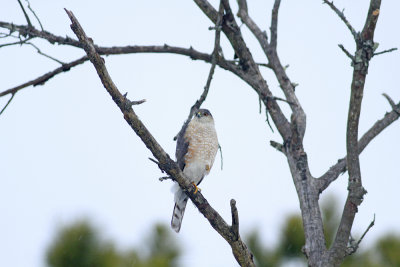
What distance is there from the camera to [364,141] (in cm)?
434

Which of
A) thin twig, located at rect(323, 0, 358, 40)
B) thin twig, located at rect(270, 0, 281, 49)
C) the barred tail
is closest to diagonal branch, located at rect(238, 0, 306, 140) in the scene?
thin twig, located at rect(270, 0, 281, 49)

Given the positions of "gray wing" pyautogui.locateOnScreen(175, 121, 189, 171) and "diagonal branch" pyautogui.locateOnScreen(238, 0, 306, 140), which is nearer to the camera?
"diagonal branch" pyautogui.locateOnScreen(238, 0, 306, 140)

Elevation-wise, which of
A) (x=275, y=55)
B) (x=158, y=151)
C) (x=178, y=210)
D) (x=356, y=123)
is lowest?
(x=158, y=151)

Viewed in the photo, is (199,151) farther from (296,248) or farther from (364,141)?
(364,141)

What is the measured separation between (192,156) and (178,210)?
69cm

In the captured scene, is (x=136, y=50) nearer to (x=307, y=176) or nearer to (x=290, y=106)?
(x=290, y=106)

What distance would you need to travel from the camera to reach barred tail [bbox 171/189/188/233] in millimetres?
5998

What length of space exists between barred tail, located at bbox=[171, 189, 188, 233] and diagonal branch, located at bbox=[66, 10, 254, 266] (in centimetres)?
209

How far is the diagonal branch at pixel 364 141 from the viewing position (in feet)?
13.8

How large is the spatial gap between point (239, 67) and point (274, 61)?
384 mm

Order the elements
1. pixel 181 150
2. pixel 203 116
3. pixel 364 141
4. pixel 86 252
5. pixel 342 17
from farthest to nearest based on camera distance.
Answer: pixel 203 116, pixel 181 150, pixel 86 252, pixel 364 141, pixel 342 17

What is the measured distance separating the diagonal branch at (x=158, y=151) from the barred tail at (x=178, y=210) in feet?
6.85

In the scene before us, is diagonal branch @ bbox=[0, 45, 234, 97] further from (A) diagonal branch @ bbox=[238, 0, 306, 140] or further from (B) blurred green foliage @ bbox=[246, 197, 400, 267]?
(B) blurred green foliage @ bbox=[246, 197, 400, 267]

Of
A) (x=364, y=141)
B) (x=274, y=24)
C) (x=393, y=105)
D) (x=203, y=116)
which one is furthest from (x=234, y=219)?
(x=203, y=116)
